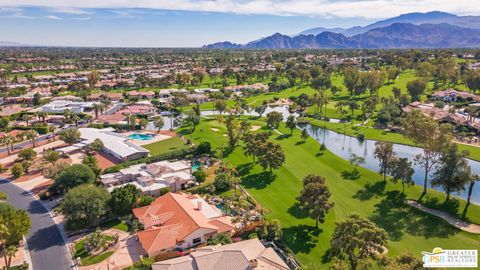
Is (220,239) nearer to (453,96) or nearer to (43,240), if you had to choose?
(43,240)

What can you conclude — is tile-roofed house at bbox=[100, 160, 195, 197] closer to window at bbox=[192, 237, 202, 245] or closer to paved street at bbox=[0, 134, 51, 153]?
window at bbox=[192, 237, 202, 245]

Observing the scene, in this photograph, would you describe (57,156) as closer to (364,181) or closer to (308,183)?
(308,183)

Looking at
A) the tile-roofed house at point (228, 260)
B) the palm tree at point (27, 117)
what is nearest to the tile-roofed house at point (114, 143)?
the palm tree at point (27, 117)

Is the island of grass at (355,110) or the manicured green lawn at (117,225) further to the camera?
the island of grass at (355,110)

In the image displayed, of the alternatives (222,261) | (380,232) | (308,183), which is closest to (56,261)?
(222,261)

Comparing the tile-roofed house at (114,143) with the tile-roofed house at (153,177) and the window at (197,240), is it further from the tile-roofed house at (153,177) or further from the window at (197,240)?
the window at (197,240)

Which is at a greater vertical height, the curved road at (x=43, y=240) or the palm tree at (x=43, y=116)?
the palm tree at (x=43, y=116)
